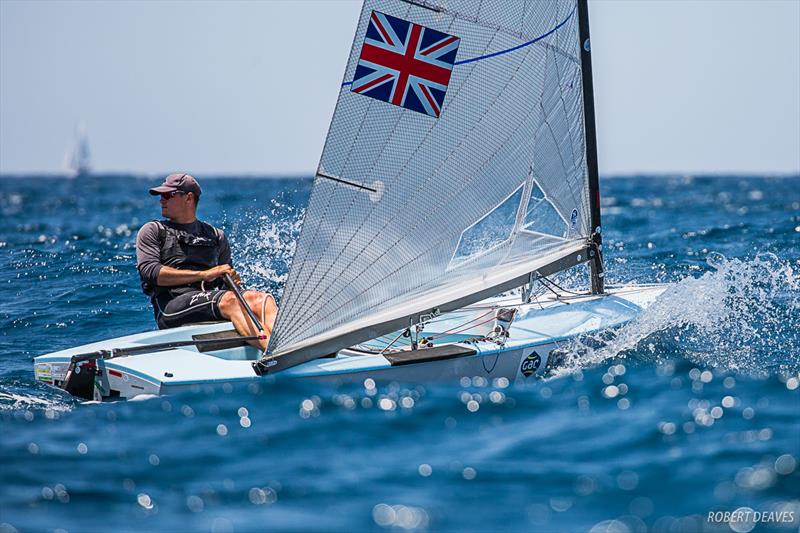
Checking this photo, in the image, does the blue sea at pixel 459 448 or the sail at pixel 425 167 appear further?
the sail at pixel 425 167

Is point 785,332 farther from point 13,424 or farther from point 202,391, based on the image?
point 13,424

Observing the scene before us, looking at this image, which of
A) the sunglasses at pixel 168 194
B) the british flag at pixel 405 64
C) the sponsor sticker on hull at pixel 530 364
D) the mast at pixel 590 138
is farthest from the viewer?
the mast at pixel 590 138

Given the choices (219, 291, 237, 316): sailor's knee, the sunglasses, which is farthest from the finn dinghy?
the sunglasses

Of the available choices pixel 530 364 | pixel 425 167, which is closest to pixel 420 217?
pixel 425 167

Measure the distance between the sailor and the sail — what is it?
0.73m

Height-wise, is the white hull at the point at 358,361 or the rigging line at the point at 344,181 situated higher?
the rigging line at the point at 344,181

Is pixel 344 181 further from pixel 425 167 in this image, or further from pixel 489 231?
pixel 489 231

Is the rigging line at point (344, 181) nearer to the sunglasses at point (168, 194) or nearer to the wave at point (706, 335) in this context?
the sunglasses at point (168, 194)

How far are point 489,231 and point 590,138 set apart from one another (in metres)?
1.15

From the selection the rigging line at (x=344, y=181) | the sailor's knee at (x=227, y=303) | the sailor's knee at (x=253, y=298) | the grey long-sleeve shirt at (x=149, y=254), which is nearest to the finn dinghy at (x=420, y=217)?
the rigging line at (x=344, y=181)

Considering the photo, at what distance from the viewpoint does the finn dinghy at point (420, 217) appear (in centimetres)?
525

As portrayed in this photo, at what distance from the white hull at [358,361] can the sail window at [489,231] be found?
0.54 m

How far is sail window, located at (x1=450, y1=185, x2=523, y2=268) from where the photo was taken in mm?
5777

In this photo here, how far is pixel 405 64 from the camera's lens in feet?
17.4
